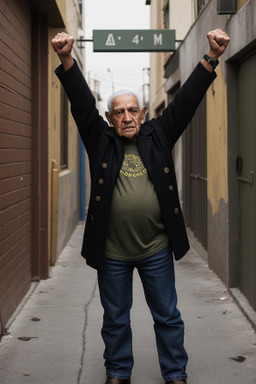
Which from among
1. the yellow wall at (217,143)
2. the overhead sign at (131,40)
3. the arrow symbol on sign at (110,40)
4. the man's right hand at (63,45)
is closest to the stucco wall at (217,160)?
the yellow wall at (217,143)

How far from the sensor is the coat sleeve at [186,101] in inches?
156

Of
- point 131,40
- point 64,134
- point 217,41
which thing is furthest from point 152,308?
point 131,40

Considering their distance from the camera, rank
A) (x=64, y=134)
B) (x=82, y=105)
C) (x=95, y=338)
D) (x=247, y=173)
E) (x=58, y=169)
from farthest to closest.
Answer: (x=64, y=134) < (x=58, y=169) < (x=247, y=173) < (x=95, y=338) < (x=82, y=105)

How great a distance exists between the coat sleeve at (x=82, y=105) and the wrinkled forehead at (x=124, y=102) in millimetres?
129

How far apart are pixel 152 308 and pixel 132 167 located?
2.89 ft

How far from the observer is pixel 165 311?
4074 mm

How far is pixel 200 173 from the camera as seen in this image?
33.3 ft

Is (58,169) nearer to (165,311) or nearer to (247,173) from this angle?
(247,173)

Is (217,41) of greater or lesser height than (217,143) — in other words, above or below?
above

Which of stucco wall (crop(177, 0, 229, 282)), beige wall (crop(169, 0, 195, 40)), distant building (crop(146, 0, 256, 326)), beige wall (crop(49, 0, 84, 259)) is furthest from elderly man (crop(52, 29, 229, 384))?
beige wall (crop(169, 0, 195, 40))

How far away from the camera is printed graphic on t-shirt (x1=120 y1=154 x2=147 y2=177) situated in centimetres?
400

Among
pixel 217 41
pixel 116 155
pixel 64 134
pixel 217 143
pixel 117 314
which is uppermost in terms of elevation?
pixel 217 41

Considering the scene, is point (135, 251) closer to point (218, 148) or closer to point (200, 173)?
point (218, 148)

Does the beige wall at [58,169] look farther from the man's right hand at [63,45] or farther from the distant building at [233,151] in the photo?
the man's right hand at [63,45]
